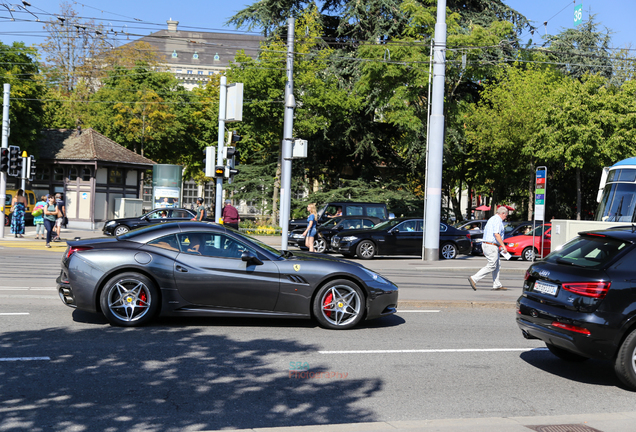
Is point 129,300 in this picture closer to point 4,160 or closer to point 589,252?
point 589,252

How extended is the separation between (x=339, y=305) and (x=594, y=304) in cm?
346

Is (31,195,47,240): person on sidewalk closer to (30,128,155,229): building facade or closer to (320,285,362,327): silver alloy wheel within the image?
(30,128,155,229): building facade

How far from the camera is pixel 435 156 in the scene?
20.8 meters

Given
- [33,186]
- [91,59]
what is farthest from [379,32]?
[91,59]

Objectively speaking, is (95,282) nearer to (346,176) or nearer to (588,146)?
(588,146)

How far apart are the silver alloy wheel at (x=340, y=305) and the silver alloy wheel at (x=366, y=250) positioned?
13.3m

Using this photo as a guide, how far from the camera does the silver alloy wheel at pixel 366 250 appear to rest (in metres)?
21.8

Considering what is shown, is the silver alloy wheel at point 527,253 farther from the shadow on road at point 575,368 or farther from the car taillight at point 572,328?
the car taillight at point 572,328

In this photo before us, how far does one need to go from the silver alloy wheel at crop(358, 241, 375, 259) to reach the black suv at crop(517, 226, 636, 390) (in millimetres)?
15169

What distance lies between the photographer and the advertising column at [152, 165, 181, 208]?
33.5 m

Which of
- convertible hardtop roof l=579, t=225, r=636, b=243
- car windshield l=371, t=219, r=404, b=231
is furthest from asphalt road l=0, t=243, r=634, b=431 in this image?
car windshield l=371, t=219, r=404, b=231

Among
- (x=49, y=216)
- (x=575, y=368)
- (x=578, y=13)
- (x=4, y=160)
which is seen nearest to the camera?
(x=575, y=368)

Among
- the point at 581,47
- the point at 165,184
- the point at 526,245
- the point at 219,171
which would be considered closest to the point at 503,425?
the point at 219,171

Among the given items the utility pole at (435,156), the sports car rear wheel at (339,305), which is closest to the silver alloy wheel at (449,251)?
the utility pole at (435,156)
